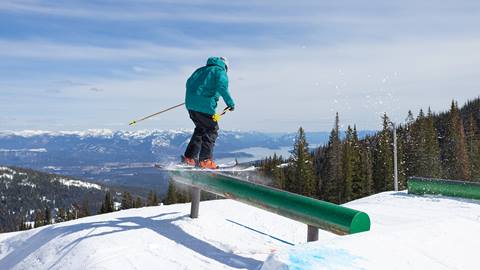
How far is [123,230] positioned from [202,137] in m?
2.95

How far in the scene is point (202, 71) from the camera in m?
10.1

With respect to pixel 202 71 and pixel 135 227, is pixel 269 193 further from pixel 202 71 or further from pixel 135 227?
pixel 202 71

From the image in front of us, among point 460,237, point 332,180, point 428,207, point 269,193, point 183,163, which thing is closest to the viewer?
point 460,237

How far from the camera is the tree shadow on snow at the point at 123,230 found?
24.1 ft

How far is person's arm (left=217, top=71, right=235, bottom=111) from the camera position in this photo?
31.7ft

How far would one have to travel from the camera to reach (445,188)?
1561cm

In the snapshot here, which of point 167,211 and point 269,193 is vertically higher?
point 269,193

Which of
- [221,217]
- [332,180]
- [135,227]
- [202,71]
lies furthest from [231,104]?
[332,180]

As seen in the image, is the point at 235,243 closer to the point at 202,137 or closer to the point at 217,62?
the point at 202,137

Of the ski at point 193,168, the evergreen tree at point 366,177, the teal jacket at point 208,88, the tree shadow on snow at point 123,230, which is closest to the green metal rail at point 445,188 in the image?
the ski at point 193,168

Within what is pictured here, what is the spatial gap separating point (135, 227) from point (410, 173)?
221 feet

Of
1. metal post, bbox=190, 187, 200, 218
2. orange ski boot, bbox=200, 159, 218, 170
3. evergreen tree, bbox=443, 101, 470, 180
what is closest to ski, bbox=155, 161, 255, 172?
orange ski boot, bbox=200, 159, 218, 170

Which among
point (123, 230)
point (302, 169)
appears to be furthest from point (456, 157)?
point (123, 230)

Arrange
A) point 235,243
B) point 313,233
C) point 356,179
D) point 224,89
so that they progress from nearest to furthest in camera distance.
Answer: point 313,233 < point 235,243 < point 224,89 < point 356,179
